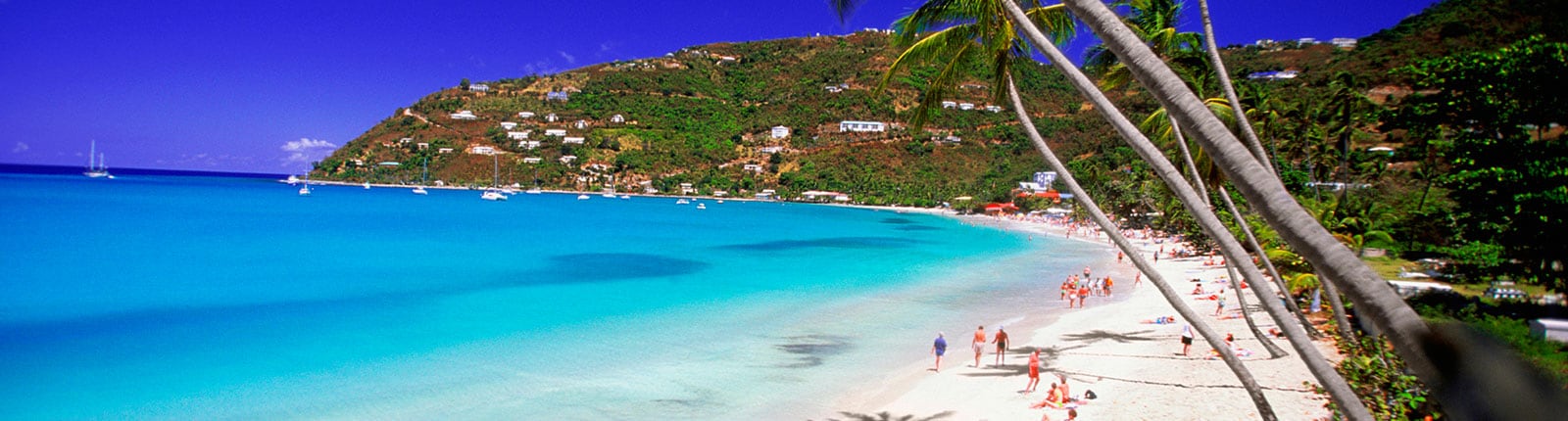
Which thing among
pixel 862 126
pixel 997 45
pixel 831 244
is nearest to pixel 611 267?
pixel 831 244

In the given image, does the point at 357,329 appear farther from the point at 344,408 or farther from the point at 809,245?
the point at 809,245

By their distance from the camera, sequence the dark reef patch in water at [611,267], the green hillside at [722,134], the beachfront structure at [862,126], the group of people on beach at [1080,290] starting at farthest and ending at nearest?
1. the beachfront structure at [862,126]
2. the green hillside at [722,134]
3. the dark reef patch in water at [611,267]
4. the group of people on beach at [1080,290]

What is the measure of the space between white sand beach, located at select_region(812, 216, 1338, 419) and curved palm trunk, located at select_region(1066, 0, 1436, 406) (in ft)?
22.2

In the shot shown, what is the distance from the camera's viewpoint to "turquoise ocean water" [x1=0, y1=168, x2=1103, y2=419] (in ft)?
35.8

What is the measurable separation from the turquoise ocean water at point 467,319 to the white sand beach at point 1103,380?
883mm

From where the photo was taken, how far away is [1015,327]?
53.2 ft

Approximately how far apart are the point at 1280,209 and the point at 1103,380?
31.0 ft

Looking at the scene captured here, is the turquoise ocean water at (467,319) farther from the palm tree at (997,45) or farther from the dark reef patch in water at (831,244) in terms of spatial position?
the palm tree at (997,45)

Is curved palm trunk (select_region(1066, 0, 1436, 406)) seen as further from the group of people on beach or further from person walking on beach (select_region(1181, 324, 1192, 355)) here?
the group of people on beach

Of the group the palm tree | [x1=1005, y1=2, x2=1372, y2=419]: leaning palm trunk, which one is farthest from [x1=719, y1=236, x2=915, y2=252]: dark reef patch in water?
[x1=1005, y1=2, x2=1372, y2=419]: leaning palm trunk

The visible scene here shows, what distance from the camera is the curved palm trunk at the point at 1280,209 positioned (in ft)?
6.03

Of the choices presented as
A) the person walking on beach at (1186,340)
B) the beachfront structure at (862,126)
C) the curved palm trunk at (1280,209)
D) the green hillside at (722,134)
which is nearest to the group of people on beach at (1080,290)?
the person walking on beach at (1186,340)

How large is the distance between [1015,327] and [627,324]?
27.1ft

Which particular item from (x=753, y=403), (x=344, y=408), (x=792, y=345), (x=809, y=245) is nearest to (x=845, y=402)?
(x=753, y=403)
